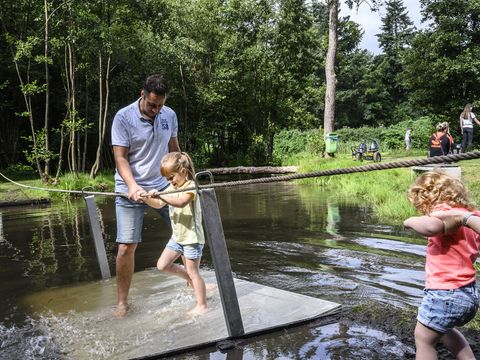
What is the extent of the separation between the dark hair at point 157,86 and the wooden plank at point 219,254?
0.90 meters

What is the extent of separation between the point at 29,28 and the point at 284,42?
550 inches

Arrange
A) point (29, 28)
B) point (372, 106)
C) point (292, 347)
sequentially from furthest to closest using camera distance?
1. point (372, 106)
2. point (29, 28)
3. point (292, 347)

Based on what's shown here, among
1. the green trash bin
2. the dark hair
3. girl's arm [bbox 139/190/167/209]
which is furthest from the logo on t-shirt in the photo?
the green trash bin

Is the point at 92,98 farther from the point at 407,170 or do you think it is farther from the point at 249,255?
the point at 249,255

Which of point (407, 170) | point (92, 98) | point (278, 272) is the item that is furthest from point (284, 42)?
point (278, 272)

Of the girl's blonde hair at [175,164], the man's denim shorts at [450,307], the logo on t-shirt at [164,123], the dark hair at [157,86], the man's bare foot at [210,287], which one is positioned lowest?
the man's bare foot at [210,287]

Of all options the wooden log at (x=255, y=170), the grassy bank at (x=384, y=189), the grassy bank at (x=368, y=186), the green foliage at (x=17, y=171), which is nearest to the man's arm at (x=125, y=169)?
the grassy bank at (x=368, y=186)

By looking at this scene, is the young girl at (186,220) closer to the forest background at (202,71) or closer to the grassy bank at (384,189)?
the grassy bank at (384,189)

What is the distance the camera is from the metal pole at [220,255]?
303 cm

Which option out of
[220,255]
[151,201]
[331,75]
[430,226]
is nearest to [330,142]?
[331,75]

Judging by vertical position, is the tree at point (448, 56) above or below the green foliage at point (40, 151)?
above

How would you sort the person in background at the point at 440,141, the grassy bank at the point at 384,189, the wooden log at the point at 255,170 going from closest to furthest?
the grassy bank at the point at 384,189
the person in background at the point at 440,141
the wooden log at the point at 255,170

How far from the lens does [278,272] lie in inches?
201

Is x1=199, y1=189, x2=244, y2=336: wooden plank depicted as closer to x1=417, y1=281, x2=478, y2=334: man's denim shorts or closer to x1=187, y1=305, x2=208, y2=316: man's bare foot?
x1=187, y1=305, x2=208, y2=316: man's bare foot
